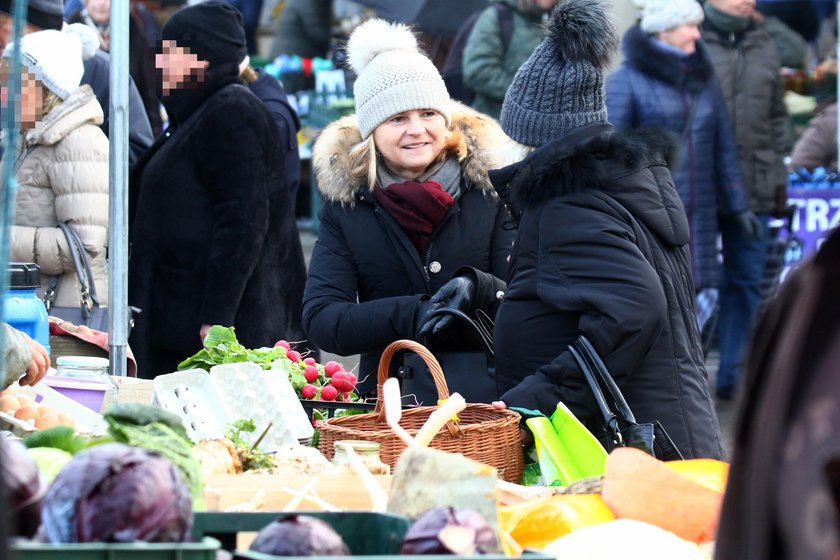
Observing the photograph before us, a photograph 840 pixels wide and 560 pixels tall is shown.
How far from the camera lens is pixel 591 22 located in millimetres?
3414

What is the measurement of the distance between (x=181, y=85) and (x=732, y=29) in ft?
12.4

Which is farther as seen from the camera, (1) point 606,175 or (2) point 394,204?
(2) point 394,204

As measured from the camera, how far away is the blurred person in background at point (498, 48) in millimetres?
7941

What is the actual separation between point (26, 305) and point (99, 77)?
8.71ft

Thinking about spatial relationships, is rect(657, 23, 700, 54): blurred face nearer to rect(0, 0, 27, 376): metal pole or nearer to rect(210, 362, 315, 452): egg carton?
rect(210, 362, 315, 452): egg carton

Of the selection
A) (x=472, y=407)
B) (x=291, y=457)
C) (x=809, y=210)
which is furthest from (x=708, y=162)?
(x=291, y=457)

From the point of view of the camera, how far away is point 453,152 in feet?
13.7

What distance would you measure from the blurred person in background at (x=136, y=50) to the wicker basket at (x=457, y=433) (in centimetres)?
433

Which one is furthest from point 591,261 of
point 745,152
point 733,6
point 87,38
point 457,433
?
point 733,6

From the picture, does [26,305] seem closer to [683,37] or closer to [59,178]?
[59,178]

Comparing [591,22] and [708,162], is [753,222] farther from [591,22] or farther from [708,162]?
[591,22]

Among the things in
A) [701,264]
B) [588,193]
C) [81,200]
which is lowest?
[701,264]

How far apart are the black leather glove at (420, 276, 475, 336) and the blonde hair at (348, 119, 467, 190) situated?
54 cm

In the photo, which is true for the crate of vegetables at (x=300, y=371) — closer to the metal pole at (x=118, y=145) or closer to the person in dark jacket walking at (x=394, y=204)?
the person in dark jacket walking at (x=394, y=204)
